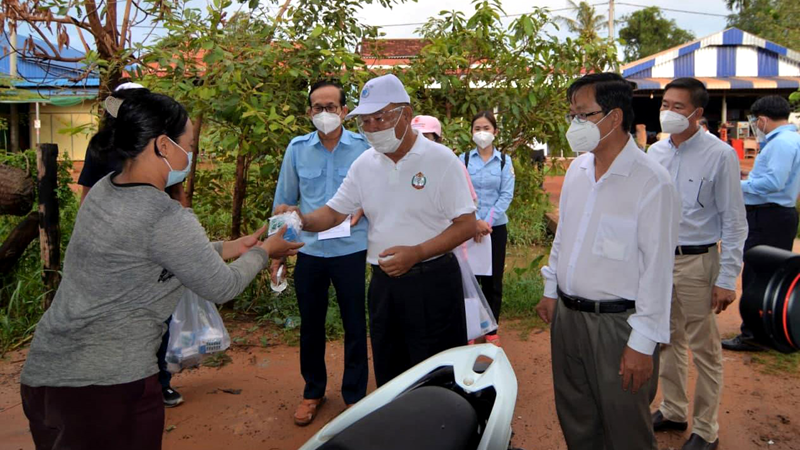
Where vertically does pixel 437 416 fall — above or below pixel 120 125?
below

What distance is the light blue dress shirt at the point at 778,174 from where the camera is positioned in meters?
4.52

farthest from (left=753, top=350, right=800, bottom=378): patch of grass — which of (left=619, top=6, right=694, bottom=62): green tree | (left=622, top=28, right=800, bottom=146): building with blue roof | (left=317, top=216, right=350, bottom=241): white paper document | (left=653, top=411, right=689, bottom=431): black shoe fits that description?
(left=619, top=6, right=694, bottom=62): green tree

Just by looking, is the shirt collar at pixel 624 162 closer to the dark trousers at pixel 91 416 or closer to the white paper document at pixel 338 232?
the white paper document at pixel 338 232

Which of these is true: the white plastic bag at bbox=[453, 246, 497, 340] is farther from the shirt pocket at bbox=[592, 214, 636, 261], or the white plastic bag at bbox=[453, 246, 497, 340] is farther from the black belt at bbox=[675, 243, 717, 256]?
the black belt at bbox=[675, 243, 717, 256]

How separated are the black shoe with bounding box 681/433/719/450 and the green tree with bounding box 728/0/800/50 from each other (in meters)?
5.38

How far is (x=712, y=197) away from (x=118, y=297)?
290 centimetres

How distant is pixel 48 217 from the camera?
493 cm

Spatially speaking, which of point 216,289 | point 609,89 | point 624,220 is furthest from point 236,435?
point 609,89

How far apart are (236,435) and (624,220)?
258 centimetres

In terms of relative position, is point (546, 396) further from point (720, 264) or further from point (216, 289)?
point (216, 289)

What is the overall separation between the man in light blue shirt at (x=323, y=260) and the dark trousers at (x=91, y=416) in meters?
1.79

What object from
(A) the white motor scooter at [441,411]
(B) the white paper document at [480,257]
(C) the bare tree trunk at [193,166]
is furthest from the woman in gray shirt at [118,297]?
(C) the bare tree trunk at [193,166]

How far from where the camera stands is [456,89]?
589 centimetres

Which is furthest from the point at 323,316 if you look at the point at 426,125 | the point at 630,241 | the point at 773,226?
the point at 773,226
